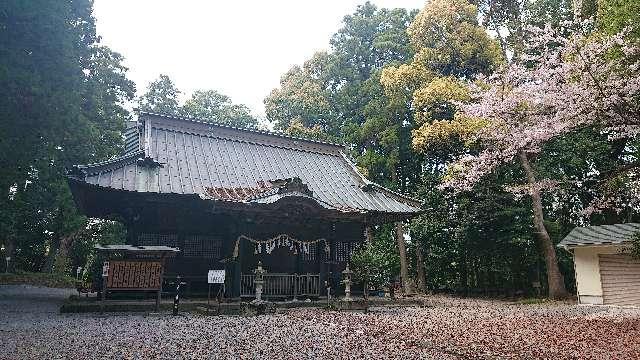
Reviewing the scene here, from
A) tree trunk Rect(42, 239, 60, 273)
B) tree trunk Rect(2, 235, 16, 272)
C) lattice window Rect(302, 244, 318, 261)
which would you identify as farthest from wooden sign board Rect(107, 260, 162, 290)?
tree trunk Rect(2, 235, 16, 272)

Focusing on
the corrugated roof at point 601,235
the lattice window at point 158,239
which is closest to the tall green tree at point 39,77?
the lattice window at point 158,239

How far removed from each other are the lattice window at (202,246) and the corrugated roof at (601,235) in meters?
15.0

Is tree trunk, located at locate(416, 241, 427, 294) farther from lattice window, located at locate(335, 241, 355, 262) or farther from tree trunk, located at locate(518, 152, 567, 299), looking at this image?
lattice window, located at locate(335, 241, 355, 262)

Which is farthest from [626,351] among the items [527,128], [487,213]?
[487,213]

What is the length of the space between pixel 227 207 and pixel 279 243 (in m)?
2.52

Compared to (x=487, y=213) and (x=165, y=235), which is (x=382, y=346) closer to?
(x=165, y=235)

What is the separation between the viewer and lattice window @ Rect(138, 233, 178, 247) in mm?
13547

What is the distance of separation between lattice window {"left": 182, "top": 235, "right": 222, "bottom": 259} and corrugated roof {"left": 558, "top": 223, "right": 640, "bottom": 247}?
15.0 meters

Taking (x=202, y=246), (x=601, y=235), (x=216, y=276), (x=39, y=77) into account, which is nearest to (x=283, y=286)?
(x=202, y=246)

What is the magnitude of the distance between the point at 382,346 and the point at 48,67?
12.0 meters

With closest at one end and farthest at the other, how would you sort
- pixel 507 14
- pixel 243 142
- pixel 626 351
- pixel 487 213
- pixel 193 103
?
pixel 626 351 < pixel 243 142 < pixel 487 213 < pixel 507 14 < pixel 193 103

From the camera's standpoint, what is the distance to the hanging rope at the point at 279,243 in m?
13.7

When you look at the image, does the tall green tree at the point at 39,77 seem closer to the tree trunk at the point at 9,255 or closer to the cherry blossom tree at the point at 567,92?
the cherry blossom tree at the point at 567,92

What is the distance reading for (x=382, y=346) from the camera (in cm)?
702
